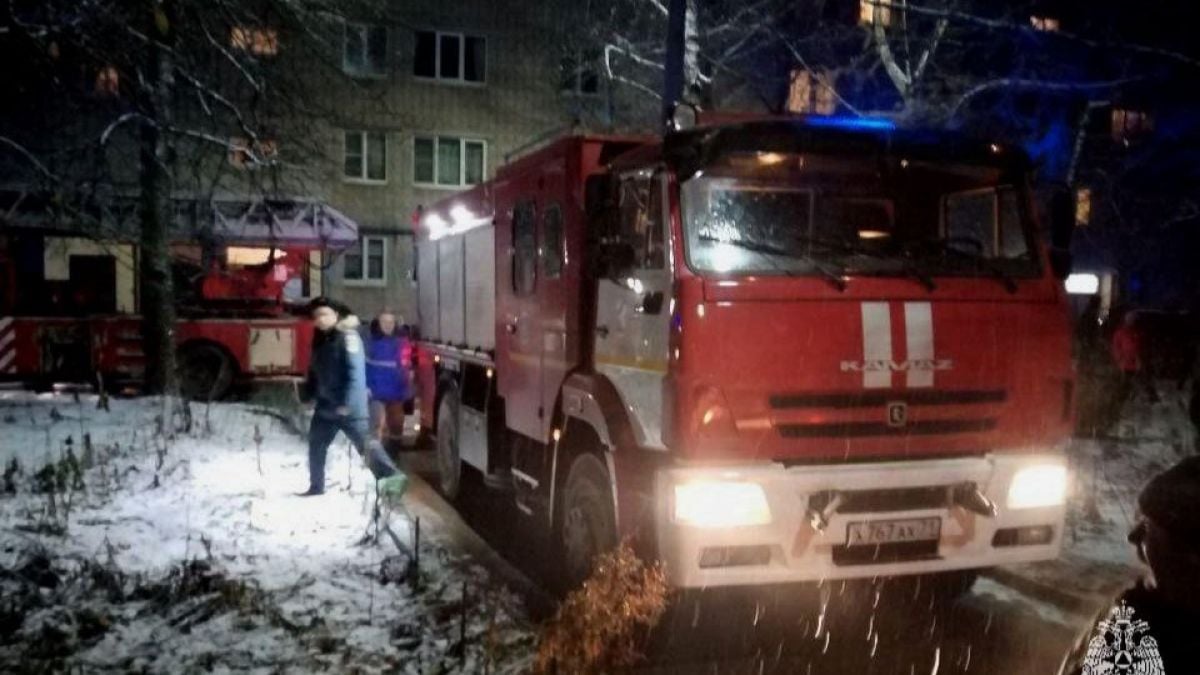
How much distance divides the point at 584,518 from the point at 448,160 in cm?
2709

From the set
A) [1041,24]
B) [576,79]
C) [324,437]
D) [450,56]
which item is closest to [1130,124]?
[576,79]

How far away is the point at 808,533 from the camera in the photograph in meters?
5.42

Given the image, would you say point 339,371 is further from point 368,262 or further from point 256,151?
point 368,262

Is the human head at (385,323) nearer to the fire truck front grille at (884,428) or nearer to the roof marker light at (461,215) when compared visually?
the roof marker light at (461,215)

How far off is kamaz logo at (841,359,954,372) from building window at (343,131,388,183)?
27.8 metres

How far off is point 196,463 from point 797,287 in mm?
6802

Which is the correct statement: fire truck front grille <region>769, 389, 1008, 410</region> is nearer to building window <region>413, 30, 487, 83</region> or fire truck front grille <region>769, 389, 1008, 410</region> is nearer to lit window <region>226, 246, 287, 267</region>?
lit window <region>226, 246, 287, 267</region>

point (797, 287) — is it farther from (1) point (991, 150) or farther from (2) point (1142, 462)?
(2) point (1142, 462)

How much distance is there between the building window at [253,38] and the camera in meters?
11.3

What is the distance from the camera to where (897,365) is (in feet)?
18.1

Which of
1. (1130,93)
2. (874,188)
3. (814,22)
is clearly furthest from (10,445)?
(1130,93)

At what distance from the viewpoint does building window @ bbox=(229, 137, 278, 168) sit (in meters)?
12.4

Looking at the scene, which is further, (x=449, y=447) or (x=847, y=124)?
(x=449, y=447)

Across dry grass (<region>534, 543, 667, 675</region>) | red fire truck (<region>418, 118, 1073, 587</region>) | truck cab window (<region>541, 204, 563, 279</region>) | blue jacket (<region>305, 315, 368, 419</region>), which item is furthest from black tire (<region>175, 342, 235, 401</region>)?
dry grass (<region>534, 543, 667, 675</region>)
